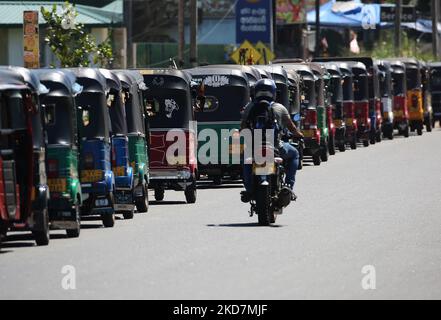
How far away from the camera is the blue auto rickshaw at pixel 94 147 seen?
21.3m

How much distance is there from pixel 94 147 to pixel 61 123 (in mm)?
1522

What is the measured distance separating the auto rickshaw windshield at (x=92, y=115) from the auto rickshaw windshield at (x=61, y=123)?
142cm

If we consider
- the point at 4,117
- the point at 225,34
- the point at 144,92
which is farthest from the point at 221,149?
the point at 225,34

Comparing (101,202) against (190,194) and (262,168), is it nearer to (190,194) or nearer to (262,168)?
(262,168)

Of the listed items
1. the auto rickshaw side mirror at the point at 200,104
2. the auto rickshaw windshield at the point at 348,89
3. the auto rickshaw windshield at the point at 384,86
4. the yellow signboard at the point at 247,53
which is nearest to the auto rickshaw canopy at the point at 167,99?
the auto rickshaw side mirror at the point at 200,104

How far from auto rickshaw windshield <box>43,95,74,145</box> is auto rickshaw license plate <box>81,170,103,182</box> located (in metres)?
1.49

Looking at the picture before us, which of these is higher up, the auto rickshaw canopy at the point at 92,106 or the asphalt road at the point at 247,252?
the auto rickshaw canopy at the point at 92,106

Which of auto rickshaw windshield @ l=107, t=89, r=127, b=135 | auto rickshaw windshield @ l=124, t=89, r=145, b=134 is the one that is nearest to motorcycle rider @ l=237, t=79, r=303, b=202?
auto rickshaw windshield @ l=107, t=89, r=127, b=135

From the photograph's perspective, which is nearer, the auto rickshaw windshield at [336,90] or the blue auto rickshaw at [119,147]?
the blue auto rickshaw at [119,147]

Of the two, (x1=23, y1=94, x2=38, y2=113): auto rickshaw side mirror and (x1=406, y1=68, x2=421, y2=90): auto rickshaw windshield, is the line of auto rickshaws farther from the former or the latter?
(x1=406, y1=68, x2=421, y2=90): auto rickshaw windshield

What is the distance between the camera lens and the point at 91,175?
21391mm

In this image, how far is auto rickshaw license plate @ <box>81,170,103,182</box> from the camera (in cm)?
2138

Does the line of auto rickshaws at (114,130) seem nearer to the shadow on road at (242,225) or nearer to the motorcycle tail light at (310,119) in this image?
the motorcycle tail light at (310,119)
